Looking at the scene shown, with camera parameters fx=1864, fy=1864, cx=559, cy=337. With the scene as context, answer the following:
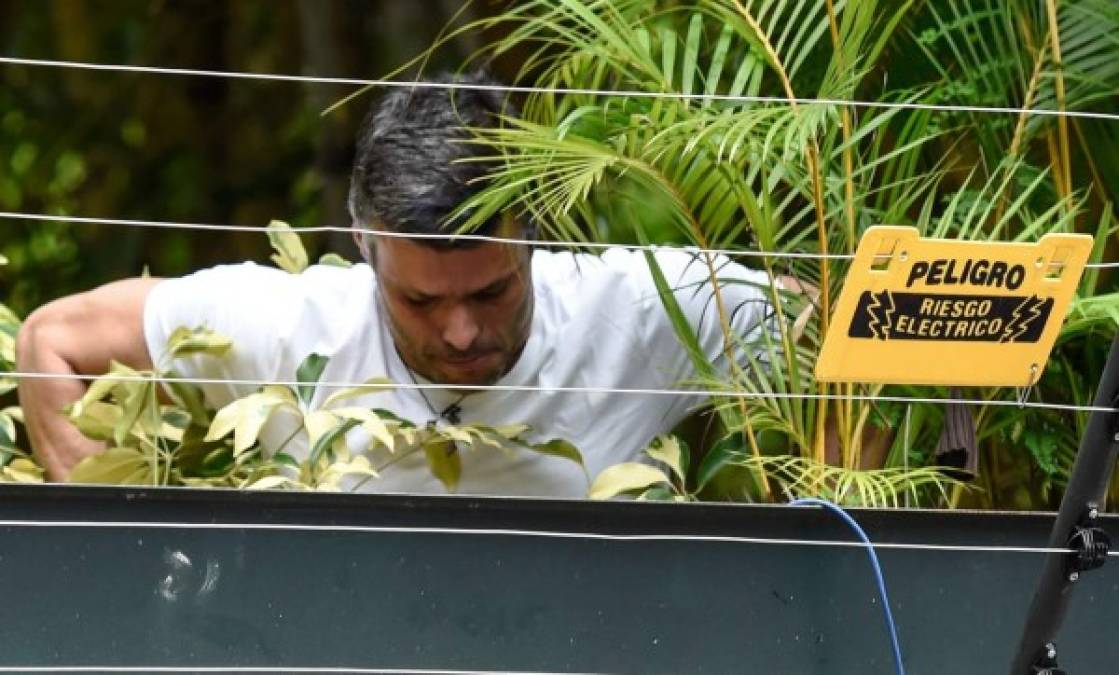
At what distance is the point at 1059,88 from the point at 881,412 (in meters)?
0.38

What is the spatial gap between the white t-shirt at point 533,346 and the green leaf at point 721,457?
0.73ft

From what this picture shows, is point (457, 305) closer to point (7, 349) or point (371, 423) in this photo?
point (371, 423)

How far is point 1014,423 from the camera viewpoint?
5.84 feet

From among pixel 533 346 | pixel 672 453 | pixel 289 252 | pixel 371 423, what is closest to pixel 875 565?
pixel 672 453

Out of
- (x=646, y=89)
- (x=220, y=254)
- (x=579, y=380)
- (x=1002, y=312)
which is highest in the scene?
(x=646, y=89)

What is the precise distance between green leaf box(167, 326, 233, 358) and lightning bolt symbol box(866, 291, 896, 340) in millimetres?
796

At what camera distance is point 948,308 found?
1.42 meters

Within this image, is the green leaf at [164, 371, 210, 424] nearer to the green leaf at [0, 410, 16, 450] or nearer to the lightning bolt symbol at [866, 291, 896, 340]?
the green leaf at [0, 410, 16, 450]

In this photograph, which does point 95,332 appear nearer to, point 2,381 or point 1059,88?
point 2,381

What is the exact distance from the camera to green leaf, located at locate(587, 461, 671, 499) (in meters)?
1.71


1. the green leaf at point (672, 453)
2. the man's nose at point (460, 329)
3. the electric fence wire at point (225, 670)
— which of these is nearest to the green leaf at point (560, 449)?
the green leaf at point (672, 453)

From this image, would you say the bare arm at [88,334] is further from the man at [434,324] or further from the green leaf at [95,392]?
the green leaf at [95,392]

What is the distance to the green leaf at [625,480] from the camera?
5.61 feet

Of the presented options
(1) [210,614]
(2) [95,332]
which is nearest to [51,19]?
(2) [95,332]
